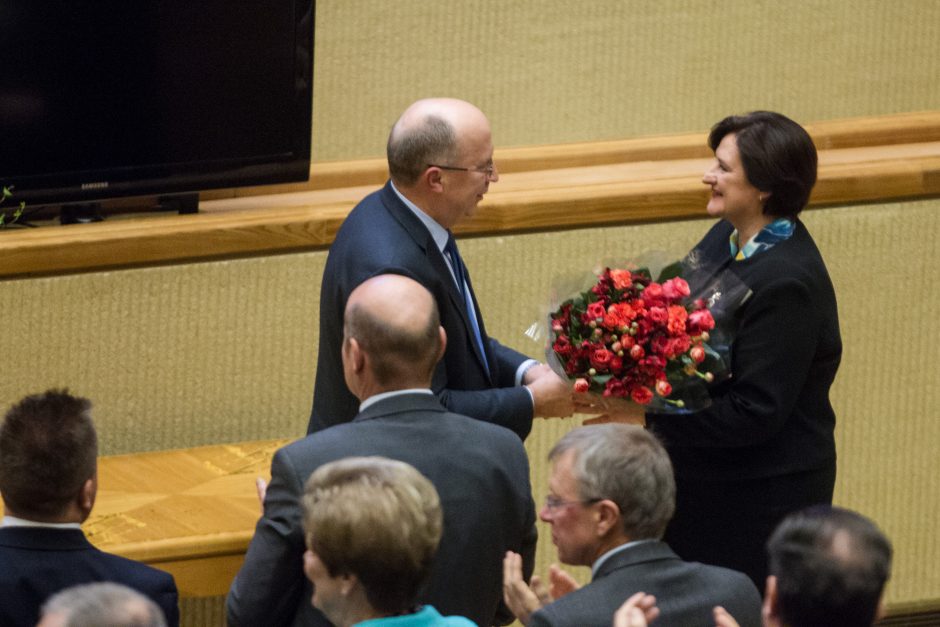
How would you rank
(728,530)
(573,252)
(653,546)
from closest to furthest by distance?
(653,546) → (728,530) → (573,252)

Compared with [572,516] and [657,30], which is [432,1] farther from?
[572,516]

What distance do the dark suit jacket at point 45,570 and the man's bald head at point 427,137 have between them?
115 centimetres

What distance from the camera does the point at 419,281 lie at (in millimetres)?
3625

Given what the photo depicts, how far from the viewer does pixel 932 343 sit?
16.8ft

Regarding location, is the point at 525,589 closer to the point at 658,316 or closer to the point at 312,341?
the point at 658,316

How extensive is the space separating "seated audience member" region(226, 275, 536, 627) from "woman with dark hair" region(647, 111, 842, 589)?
849mm

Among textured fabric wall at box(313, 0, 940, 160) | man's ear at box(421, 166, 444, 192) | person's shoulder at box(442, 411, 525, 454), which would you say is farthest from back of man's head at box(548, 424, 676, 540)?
textured fabric wall at box(313, 0, 940, 160)

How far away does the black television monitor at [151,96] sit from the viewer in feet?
14.0

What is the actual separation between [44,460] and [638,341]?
1.34 metres

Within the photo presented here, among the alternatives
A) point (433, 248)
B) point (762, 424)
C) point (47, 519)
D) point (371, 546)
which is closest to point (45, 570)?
point (47, 519)

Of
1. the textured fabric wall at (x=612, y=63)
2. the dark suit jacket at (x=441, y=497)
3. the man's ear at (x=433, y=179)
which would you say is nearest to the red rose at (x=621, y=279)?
Answer: the man's ear at (x=433, y=179)

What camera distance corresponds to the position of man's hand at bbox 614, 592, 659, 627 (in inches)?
103

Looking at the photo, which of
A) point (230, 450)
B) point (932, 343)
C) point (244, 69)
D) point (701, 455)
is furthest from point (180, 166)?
point (932, 343)

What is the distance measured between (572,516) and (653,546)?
0.49 feet
